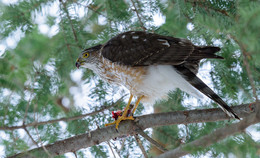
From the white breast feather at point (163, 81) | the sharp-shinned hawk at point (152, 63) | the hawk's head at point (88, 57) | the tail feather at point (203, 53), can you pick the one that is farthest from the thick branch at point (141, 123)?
the hawk's head at point (88, 57)

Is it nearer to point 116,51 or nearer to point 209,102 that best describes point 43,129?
point 116,51

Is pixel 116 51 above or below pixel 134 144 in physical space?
above

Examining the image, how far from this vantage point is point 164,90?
2.69 m

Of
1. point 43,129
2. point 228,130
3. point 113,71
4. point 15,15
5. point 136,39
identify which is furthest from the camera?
point 43,129

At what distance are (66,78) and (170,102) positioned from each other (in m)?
1.12

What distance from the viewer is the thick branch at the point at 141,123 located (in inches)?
89.9

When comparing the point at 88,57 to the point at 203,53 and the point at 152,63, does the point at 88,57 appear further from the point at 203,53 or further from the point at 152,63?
the point at 203,53

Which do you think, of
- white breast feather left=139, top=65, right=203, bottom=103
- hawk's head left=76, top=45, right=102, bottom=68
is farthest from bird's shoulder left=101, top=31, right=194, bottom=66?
hawk's head left=76, top=45, right=102, bottom=68

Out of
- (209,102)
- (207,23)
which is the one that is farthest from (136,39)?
(207,23)

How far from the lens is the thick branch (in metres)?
2.28

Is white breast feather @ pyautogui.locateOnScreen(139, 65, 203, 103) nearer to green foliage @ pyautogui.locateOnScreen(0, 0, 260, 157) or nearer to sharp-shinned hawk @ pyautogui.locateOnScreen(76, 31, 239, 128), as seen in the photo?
sharp-shinned hawk @ pyautogui.locateOnScreen(76, 31, 239, 128)

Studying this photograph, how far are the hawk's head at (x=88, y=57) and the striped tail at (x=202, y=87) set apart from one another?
932mm

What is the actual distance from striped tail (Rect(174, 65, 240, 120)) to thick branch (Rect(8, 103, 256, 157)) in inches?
7.6

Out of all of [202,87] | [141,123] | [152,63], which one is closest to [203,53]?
[202,87]
